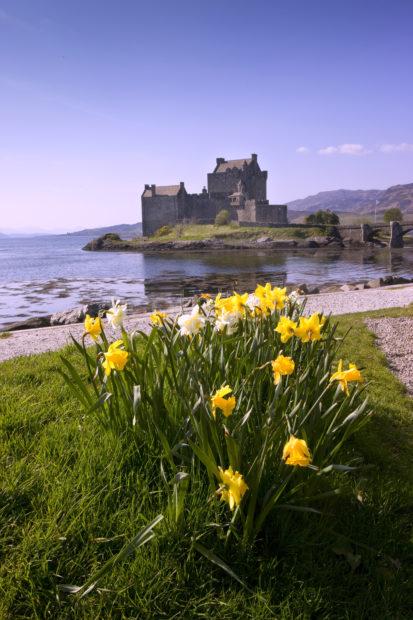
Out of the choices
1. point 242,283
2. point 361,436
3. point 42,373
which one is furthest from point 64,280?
point 361,436

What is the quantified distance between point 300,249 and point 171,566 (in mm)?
63284

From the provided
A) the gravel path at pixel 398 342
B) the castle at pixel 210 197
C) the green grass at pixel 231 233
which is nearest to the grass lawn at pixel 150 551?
the gravel path at pixel 398 342

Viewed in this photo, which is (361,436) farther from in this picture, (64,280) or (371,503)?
(64,280)

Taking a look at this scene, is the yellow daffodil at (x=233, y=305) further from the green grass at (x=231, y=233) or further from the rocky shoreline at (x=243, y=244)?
the green grass at (x=231, y=233)

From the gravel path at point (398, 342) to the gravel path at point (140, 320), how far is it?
107 cm

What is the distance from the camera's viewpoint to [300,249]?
63.4 meters

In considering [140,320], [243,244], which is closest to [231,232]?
[243,244]

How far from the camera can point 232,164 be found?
9450cm

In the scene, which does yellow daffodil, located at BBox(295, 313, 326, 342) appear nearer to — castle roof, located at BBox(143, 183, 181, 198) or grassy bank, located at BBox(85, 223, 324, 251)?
grassy bank, located at BBox(85, 223, 324, 251)

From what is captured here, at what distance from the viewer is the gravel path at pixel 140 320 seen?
9226 mm

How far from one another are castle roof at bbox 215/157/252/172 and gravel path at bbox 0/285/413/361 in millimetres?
80506

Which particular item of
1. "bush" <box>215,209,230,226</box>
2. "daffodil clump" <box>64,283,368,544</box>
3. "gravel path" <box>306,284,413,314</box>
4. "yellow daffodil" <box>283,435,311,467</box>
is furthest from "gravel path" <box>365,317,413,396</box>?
"bush" <box>215,209,230,226</box>

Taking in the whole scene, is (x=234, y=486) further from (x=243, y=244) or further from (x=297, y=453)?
(x=243, y=244)

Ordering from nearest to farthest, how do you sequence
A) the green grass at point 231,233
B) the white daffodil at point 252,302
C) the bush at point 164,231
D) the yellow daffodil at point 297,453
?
the yellow daffodil at point 297,453 < the white daffodil at point 252,302 < the green grass at point 231,233 < the bush at point 164,231
